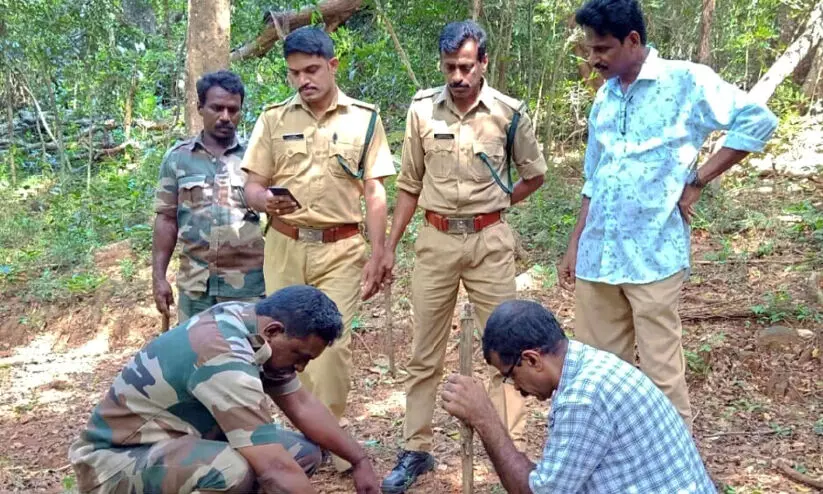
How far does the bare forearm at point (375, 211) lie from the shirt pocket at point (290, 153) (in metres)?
0.35

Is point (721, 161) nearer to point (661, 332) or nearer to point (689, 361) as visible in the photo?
point (661, 332)

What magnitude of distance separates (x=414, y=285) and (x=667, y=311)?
120 centimetres

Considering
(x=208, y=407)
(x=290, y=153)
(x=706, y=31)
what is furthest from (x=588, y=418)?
(x=706, y=31)

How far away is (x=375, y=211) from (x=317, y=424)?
3.83 ft

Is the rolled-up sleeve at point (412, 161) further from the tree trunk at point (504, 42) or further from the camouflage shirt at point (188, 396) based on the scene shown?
the tree trunk at point (504, 42)

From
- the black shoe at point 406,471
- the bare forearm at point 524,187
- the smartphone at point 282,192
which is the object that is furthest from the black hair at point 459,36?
the black shoe at point 406,471

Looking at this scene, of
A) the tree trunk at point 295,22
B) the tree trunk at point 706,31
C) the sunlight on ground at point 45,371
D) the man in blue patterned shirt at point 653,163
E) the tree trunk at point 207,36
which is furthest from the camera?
the tree trunk at point 295,22

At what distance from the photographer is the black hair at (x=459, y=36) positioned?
3342 millimetres

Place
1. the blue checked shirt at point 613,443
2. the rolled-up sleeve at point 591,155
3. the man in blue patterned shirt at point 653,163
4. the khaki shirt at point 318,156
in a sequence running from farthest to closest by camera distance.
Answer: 1. the khaki shirt at point 318,156
2. the rolled-up sleeve at point 591,155
3. the man in blue patterned shirt at point 653,163
4. the blue checked shirt at point 613,443

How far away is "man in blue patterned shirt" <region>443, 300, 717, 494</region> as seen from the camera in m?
2.05

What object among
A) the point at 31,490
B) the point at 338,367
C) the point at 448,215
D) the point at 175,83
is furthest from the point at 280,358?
the point at 175,83

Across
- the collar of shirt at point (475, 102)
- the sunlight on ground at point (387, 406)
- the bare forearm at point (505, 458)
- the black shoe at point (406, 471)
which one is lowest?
the sunlight on ground at point (387, 406)

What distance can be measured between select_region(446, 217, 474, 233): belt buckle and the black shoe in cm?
109

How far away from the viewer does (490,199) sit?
3.55 meters
